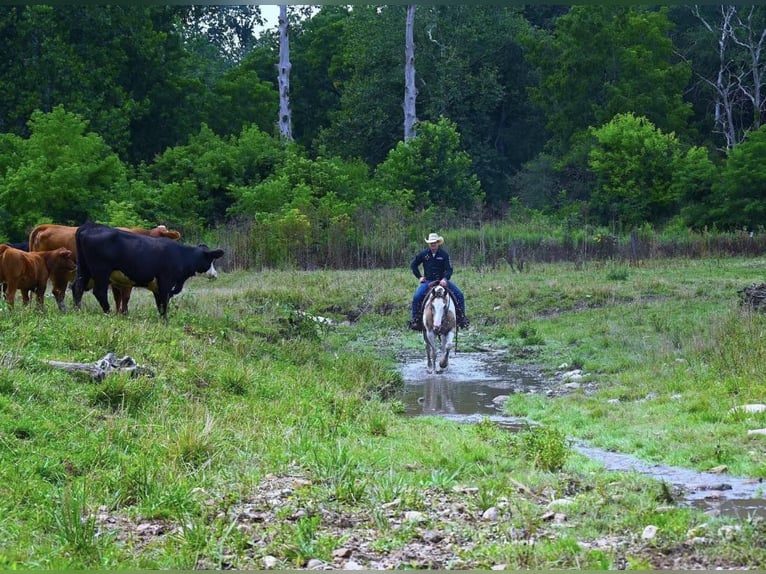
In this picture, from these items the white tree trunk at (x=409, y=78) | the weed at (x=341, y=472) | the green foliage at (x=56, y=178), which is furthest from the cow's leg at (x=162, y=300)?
the white tree trunk at (x=409, y=78)

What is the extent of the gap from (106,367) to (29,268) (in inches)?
256

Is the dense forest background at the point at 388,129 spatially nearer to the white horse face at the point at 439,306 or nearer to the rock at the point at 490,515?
the white horse face at the point at 439,306

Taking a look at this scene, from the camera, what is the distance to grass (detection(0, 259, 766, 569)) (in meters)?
6.99

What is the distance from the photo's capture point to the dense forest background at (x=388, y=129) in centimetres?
3728

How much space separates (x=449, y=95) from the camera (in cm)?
5625

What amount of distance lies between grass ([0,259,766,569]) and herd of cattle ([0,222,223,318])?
1.89ft

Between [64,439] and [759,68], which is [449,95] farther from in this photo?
[64,439]

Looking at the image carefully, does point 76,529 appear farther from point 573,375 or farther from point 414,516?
point 573,375

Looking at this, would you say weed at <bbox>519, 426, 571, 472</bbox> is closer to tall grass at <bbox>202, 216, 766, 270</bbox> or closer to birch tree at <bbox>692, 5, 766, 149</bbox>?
tall grass at <bbox>202, 216, 766, 270</bbox>

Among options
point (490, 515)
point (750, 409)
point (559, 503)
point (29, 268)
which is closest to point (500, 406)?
point (750, 409)

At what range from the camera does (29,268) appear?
58.6 feet

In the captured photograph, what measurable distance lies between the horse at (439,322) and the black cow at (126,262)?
15.0 ft

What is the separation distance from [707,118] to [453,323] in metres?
44.0

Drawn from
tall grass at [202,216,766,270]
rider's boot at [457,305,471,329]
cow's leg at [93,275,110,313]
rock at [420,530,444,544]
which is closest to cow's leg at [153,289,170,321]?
cow's leg at [93,275,110,313]
